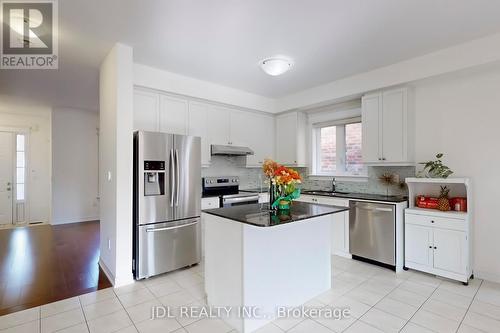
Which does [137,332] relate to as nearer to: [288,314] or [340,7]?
[288,314]

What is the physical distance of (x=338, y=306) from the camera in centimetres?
243

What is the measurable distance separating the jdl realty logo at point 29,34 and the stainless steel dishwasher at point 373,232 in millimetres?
4110

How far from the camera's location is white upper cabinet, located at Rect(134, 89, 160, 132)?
3500 millimetres

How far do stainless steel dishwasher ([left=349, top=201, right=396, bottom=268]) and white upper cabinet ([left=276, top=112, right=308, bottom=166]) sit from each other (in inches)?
60.9

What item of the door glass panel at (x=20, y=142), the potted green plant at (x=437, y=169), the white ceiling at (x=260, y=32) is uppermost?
the white ceiling at (x=260, y=32)

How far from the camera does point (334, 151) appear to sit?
15.6 ft

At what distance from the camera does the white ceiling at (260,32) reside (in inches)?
86.6

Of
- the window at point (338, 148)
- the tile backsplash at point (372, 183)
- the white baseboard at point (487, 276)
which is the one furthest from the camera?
the window at point (338, 148)

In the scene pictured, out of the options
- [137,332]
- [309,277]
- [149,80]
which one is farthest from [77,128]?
[309,277]

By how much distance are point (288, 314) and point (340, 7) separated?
8.97ft

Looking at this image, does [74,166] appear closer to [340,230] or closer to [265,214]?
[265,214]

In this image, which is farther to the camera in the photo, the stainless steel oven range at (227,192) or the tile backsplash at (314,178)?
the stainless steel oven range at (227,192)

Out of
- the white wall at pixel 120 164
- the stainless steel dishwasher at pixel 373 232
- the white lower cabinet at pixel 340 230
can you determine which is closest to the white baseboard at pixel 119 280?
the white wall at pixel 120 164

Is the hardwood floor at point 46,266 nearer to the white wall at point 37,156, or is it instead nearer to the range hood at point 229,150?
the white wall at point 37,156
